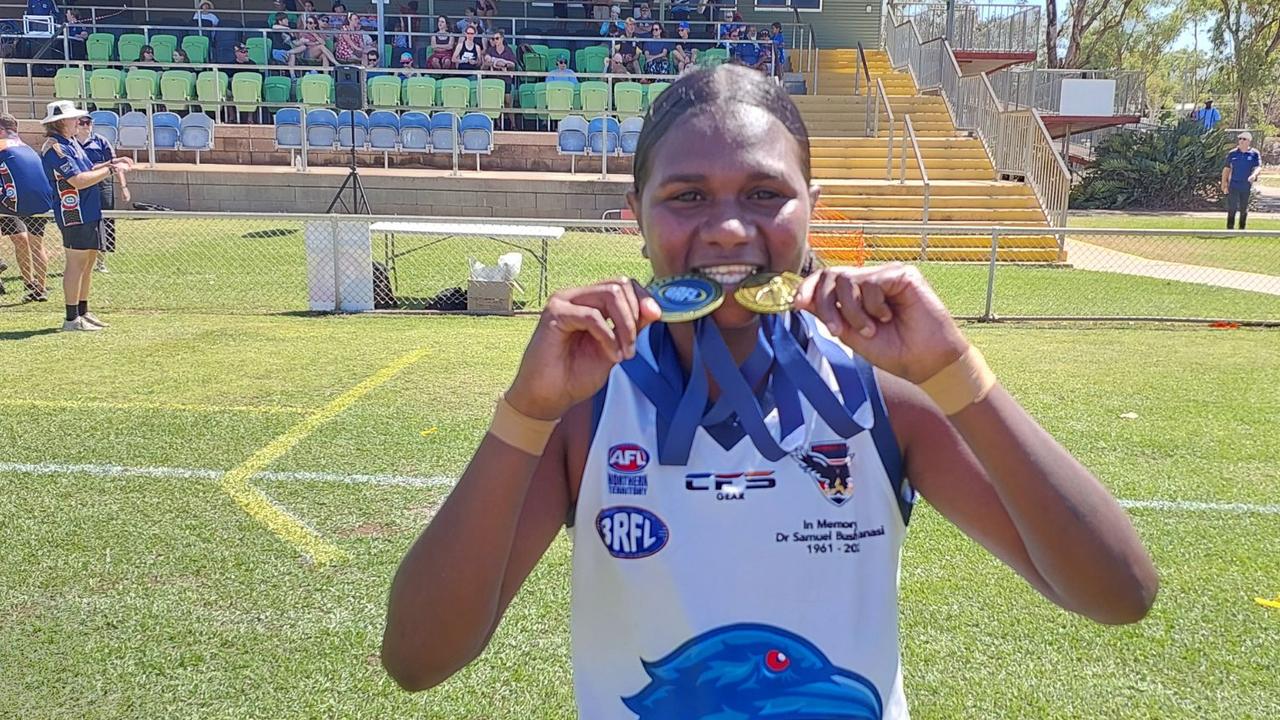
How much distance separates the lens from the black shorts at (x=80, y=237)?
8.91m

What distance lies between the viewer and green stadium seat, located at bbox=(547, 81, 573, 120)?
20.1 metres

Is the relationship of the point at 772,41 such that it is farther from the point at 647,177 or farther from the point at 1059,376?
the point at 647,177

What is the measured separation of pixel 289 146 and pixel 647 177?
18.7 m

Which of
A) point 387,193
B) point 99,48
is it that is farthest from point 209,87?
point 387,193

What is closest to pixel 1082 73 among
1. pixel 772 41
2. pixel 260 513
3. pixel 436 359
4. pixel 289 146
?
pixel 772 41

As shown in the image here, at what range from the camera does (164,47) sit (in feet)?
77.1

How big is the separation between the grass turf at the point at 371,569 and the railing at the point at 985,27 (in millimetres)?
19476

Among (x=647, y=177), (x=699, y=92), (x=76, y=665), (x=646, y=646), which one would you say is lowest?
(x=76, y=665)

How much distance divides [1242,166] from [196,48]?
73.2 feet

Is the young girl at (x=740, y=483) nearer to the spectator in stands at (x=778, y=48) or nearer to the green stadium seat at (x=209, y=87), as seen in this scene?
the spectator in stands at (x=778, y=48)

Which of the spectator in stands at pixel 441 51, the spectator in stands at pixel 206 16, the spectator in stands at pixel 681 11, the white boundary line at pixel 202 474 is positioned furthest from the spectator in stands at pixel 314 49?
the white boundary line at pixel 202 474

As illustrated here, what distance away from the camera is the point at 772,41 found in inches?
878

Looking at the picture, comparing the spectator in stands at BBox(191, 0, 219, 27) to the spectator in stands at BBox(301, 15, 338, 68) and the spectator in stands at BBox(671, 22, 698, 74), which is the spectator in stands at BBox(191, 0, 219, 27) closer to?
the spectator in stands at BBox(301, 15, 338, 68)

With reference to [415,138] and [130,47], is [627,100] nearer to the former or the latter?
[415,138]
